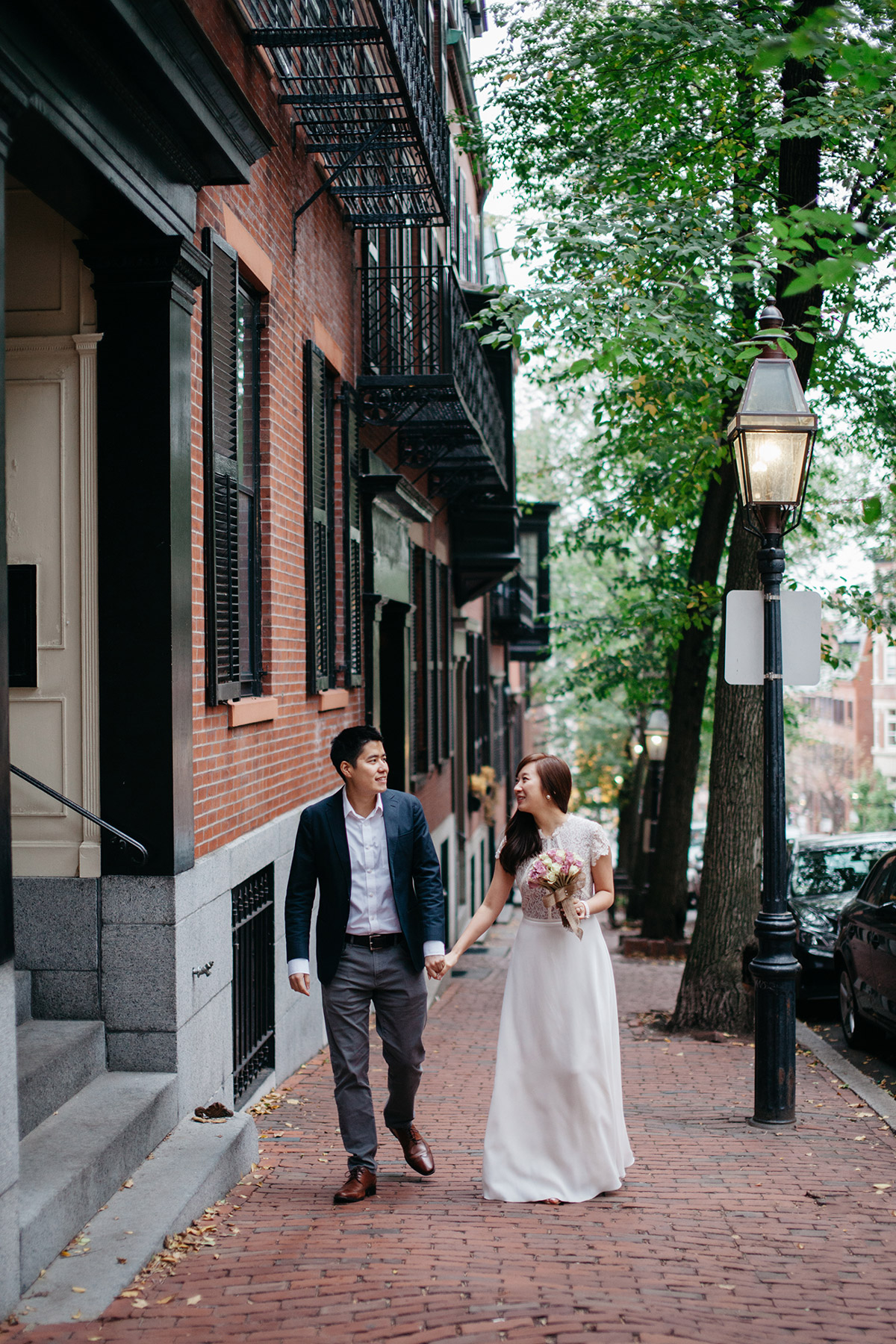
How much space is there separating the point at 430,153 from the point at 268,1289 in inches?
318

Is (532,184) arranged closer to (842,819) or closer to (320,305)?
(320,305)

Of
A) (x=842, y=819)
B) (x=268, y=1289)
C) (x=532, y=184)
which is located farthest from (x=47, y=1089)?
(x=842, y=819)

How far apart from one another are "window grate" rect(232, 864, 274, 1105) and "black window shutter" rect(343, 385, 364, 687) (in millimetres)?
3229

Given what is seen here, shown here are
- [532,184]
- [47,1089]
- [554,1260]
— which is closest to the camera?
[554,1260]

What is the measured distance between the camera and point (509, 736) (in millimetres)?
35406

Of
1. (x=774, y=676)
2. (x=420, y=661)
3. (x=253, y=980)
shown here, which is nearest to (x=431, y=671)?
(x=420, y=661)

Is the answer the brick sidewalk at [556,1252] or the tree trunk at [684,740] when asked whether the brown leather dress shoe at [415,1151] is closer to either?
the brick sidewalk at [556,1252]

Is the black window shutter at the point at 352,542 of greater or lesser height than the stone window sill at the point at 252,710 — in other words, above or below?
above

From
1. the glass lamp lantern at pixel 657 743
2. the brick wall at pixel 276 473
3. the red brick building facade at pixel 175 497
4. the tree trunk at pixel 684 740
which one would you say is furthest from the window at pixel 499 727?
the red brick building facade at pixel 175 497

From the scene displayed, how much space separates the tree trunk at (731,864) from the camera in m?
10.6

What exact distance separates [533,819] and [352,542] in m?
5.72

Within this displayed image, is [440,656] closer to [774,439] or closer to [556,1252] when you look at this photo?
[774,439]

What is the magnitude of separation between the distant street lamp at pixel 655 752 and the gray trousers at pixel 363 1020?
55.0 ft

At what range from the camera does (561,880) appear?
5305 mm
